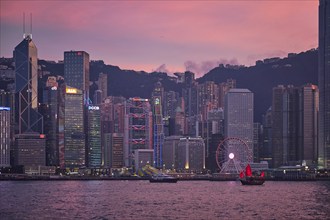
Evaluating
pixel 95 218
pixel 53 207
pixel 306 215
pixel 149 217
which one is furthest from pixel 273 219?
pixel 53 207

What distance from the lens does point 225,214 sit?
87.2 meters

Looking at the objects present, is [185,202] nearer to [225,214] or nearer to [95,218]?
[225,214]

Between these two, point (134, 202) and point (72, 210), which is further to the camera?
point (134, 202)

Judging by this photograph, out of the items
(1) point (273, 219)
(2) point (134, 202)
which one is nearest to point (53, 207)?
(2) point (134, 202)

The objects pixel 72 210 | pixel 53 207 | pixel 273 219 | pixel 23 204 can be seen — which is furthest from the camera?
pixel 23 204

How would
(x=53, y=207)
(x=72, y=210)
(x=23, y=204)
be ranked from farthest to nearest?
(x=23, y=204)
(x=53, y=207)
(x=72, y=210)

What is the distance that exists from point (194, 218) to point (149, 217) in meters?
5.55

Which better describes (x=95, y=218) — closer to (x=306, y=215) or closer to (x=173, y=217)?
(x=173, y=217)

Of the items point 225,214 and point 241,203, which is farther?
point 241,203

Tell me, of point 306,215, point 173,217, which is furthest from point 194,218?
point 306,215

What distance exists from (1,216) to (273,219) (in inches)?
1278

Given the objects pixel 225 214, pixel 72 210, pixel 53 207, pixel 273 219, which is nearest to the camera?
pixel 273 219

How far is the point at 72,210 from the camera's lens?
3703 inches

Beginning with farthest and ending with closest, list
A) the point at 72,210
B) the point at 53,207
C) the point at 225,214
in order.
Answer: the point at 53,207, the point at 72,210, the point at 225,214
